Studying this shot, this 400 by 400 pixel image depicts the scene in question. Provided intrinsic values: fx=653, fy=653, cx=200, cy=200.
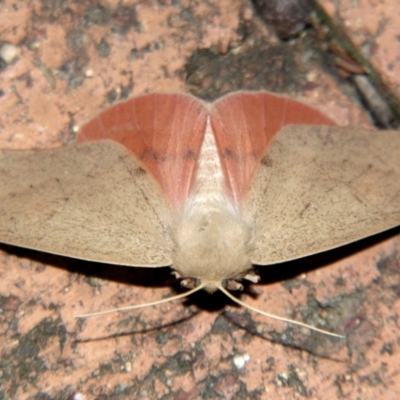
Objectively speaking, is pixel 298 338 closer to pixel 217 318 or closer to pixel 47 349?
pixel 217 318

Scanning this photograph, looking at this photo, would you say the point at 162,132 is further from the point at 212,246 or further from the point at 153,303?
the point at 153,303

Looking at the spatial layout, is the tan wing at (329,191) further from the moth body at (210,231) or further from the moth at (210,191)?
the moth body at (210,231)

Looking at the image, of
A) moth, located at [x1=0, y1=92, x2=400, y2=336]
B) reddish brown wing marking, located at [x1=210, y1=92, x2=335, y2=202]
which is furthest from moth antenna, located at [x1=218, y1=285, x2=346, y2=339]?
reddish brown wing marking, located at [x1=210, y1=92, x2=335, y2=202]

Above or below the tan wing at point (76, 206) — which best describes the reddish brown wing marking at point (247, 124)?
above

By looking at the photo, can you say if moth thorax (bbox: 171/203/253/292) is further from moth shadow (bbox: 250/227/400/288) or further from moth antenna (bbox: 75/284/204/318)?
moth shadow (bbox: 250/227/400/288)

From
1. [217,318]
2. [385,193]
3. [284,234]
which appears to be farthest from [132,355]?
[385,193]

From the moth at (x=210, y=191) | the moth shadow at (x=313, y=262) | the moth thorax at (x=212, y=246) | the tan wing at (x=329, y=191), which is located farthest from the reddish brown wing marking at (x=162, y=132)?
the moth shadow at (x=313, y=262)
